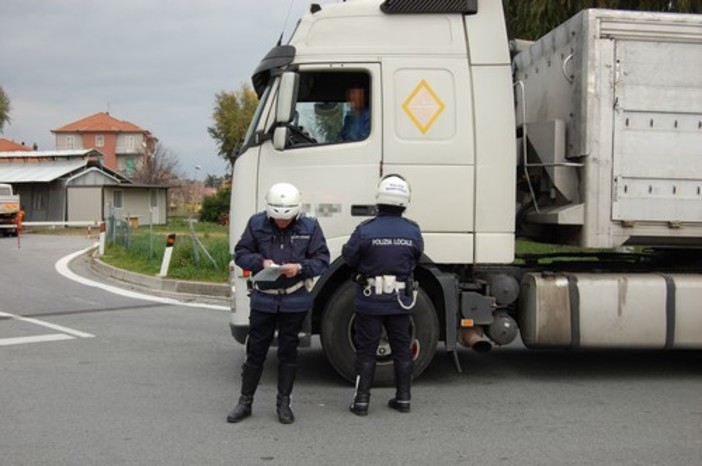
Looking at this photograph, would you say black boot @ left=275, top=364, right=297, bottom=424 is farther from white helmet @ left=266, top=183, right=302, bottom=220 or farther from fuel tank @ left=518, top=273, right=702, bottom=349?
fuel tank @ left=518, top=273, right=702, bottom=349

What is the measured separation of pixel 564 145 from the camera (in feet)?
21.1

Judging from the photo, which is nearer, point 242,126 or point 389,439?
point 389,439

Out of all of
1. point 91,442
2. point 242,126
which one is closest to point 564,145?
point 91,442

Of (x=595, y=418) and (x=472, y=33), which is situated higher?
(x=472, y=33)

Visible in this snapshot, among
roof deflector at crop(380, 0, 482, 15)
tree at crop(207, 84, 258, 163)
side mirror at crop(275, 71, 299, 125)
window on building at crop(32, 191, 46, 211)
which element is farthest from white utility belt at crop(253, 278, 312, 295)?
tree at crop(207, 84, 258, 163)

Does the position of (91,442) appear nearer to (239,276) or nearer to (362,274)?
(239,276)

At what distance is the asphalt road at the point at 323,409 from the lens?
472cm

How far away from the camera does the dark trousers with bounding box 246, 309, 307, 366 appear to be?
5.31 metres

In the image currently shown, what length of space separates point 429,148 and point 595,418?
2.48m

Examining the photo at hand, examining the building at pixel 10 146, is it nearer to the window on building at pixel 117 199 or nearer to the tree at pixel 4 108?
the tree at pixel 4 108

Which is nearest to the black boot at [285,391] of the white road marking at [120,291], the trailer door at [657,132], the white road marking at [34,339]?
the trailer door at [657,132]

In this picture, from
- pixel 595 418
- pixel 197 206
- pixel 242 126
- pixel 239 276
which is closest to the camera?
pixel 595 418

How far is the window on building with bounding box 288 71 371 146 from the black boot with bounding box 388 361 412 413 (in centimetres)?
190

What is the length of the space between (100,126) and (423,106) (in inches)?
3892
